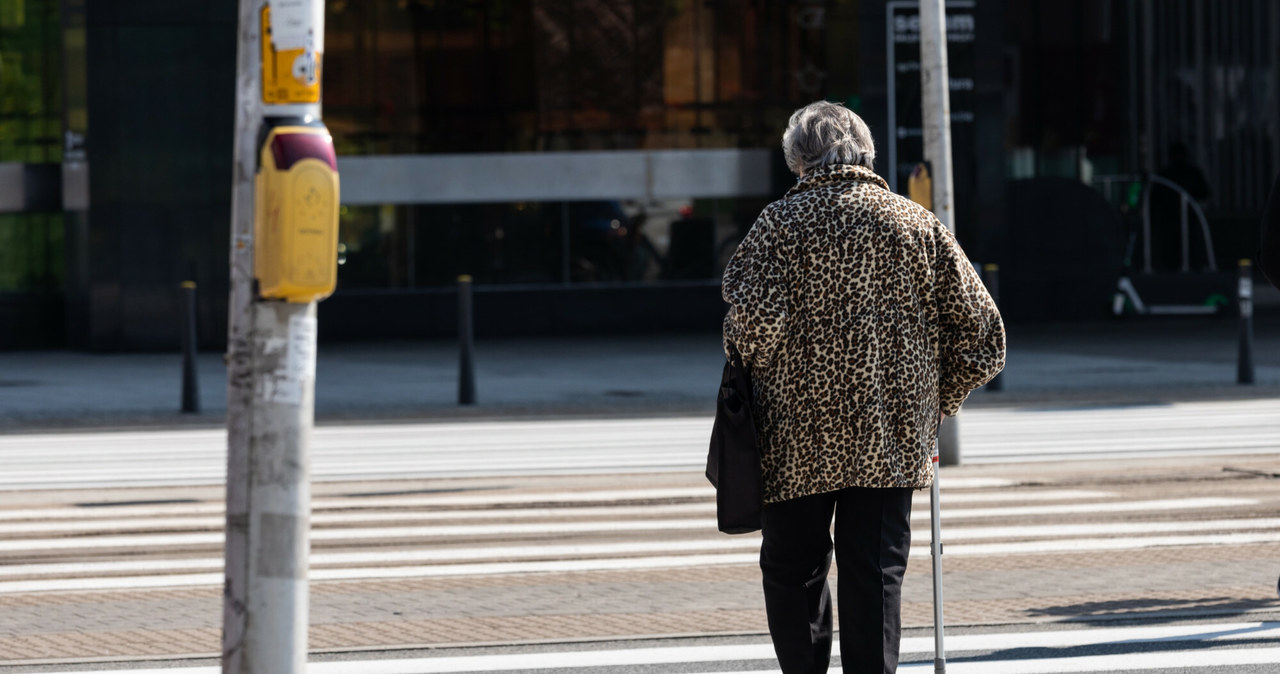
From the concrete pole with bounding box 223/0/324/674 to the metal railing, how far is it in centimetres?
2379

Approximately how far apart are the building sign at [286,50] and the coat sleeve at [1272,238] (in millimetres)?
3387

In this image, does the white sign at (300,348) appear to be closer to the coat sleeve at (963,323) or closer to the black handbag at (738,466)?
the black handbag at (738,466)

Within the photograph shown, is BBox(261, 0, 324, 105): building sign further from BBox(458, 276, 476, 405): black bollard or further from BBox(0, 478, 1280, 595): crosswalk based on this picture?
BBox(458, 276, 476, 405): black bollard

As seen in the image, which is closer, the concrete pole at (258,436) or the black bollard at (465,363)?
the concrete pole at (258,436)

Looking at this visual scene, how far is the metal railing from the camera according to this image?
2641cm

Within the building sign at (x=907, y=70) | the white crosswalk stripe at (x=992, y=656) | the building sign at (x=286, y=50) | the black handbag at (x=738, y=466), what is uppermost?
the building sign at (x=907, y=70)

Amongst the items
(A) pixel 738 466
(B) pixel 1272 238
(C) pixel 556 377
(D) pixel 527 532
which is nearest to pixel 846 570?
(A) pixel 738 466

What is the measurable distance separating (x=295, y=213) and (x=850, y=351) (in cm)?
157

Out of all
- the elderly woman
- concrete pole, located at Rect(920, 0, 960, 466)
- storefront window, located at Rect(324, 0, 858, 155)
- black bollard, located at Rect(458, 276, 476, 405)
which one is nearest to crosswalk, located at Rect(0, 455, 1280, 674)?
the elderly woman

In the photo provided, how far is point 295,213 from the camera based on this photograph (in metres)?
3.80

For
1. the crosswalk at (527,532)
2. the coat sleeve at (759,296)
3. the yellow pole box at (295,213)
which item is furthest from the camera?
the crosswalk at (527,532)

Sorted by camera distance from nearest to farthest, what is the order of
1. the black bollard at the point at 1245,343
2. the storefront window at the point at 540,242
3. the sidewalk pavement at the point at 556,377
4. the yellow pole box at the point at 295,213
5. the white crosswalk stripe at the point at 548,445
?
1. the yellow pole box at the point at 295,213
2. the white crosswalk stripe at the point at 548,445
3. the sidewalk pavement at the point at 556,377
4. the black bollard at the point at 1245,343
5. the storefront window at the point at 540,242

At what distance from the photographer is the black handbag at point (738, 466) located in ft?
15.0

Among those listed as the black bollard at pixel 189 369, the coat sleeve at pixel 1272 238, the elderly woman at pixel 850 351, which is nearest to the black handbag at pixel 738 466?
the elderly woman at pixel 850 351
